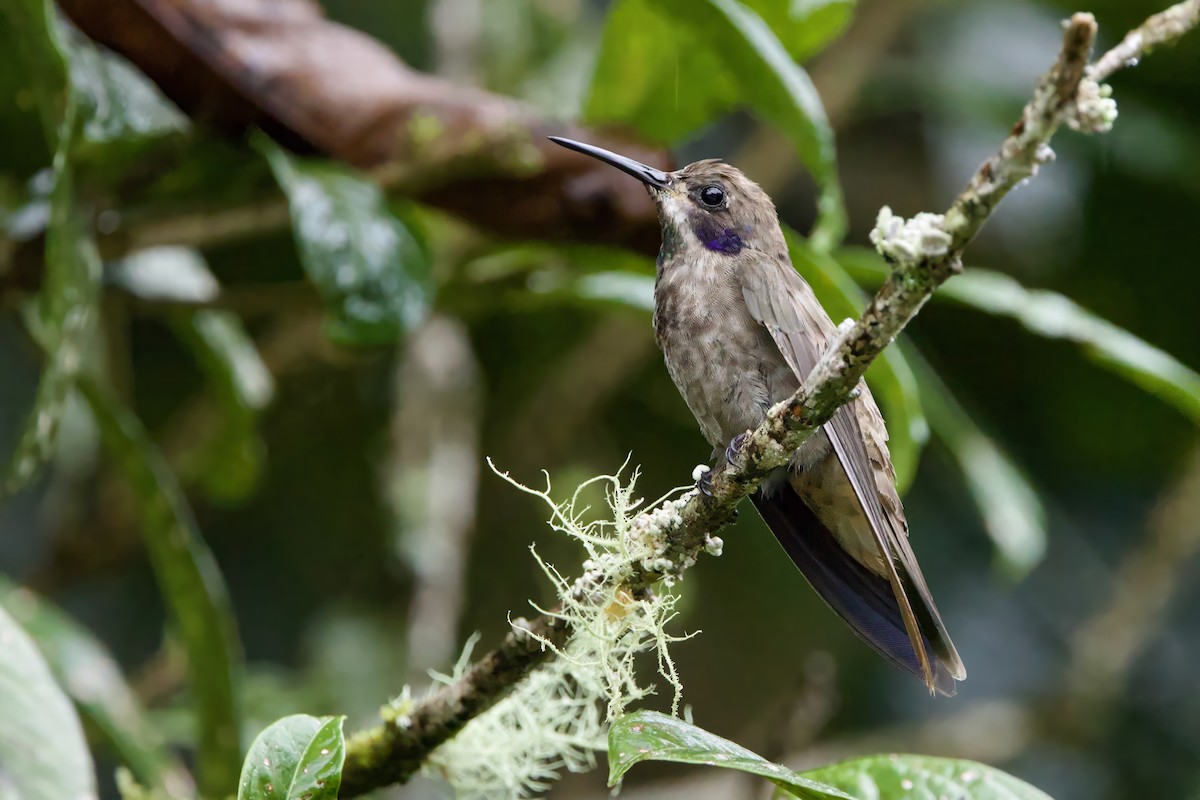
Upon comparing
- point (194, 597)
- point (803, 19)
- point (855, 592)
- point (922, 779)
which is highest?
point (803, 19)

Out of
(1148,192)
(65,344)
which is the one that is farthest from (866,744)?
(65,344)

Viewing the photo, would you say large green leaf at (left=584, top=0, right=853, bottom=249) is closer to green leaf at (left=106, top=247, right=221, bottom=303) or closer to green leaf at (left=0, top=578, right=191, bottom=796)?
green leaf at (left=106, top=247, right=221, bottom=303)

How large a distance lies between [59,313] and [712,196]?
934 millimetres

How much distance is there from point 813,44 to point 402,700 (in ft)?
4.42

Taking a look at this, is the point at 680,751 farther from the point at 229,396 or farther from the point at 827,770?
the point at 229,396

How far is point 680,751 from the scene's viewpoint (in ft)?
3.30

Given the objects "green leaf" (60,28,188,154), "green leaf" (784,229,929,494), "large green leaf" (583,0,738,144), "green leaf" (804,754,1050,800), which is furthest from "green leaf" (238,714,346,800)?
"large green leaf" (583,0,738,144)

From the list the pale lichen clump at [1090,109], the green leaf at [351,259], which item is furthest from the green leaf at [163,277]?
the pale lichen clump at [1090,109]

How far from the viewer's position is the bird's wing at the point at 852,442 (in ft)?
4.58

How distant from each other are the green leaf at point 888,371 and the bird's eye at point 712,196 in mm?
141

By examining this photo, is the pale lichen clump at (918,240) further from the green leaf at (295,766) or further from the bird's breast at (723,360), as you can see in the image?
the bird's breast at (723,360)

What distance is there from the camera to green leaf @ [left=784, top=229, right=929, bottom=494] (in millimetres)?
1692

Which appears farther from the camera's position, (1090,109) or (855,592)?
(855,592)

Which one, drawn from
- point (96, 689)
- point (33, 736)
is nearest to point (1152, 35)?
point (33, 736)
